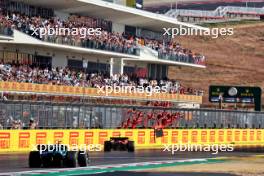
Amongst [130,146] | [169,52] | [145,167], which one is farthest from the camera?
[169,52]

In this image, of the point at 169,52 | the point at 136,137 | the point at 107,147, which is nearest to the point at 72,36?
the point at 136,137

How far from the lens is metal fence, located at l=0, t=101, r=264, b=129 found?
1590 inches

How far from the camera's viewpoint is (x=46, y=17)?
214 feet

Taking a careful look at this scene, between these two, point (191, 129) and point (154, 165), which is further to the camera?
point (191, 129)

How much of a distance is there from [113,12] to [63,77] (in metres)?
14.3

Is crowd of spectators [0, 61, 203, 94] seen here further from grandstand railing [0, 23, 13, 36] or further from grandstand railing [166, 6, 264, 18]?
grandstand railing [166, 6, 264, 18]

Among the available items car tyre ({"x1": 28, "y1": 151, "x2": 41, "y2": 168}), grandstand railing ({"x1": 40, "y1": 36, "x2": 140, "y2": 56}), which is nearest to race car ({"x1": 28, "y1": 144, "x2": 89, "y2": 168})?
car tyre ({"x1": 28, "y1": 151, "x2": 41, "y2": 168})

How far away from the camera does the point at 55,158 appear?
29.1 m

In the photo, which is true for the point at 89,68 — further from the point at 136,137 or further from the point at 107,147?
the point at 107,147

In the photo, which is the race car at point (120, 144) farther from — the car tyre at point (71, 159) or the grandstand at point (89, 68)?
the car tyre at point (71, 159)

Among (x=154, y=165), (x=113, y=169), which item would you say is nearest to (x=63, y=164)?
(x=113, y=169)

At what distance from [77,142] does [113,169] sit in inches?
602

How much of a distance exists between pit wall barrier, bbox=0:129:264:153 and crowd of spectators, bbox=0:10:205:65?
12.6 m

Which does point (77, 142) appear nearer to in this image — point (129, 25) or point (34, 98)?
point (34, 98)
